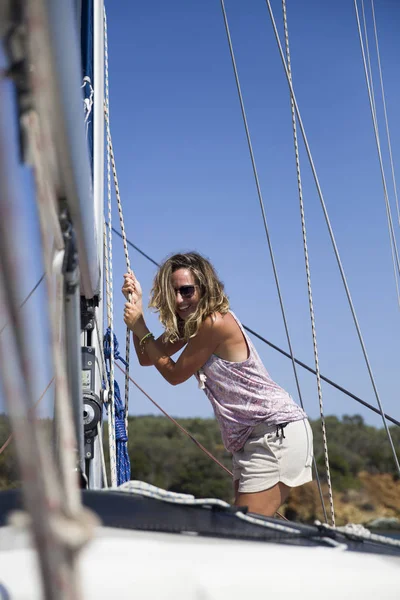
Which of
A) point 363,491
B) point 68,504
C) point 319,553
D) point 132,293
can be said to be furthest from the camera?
point 363,491

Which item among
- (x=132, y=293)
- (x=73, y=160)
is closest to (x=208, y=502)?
(x=73, y=160)

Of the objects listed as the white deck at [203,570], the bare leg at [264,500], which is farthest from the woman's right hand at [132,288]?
the white deck at [203,570]

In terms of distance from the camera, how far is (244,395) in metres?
2.15

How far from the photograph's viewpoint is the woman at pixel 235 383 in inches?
84.2

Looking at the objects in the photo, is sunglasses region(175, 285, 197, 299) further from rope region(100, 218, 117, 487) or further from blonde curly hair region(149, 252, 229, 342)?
rope region(100, 218, 117, 487)

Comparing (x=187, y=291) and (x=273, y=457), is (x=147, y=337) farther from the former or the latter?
(x=273, y=457)

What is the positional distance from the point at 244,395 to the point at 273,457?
211 millimetres

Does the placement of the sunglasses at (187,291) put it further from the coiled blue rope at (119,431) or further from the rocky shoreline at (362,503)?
the rocky shoreline at (362,503)

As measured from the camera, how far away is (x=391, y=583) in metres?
1.04

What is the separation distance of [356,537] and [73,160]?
807 mm

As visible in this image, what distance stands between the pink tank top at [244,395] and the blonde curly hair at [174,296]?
0.09 meters

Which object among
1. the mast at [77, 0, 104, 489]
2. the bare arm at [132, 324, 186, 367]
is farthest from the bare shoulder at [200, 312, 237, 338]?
the mast at [77, 0, 104, 489]

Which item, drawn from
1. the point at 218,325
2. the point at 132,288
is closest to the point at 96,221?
the point at 132,288

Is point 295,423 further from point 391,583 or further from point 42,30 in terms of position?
point 42,30
